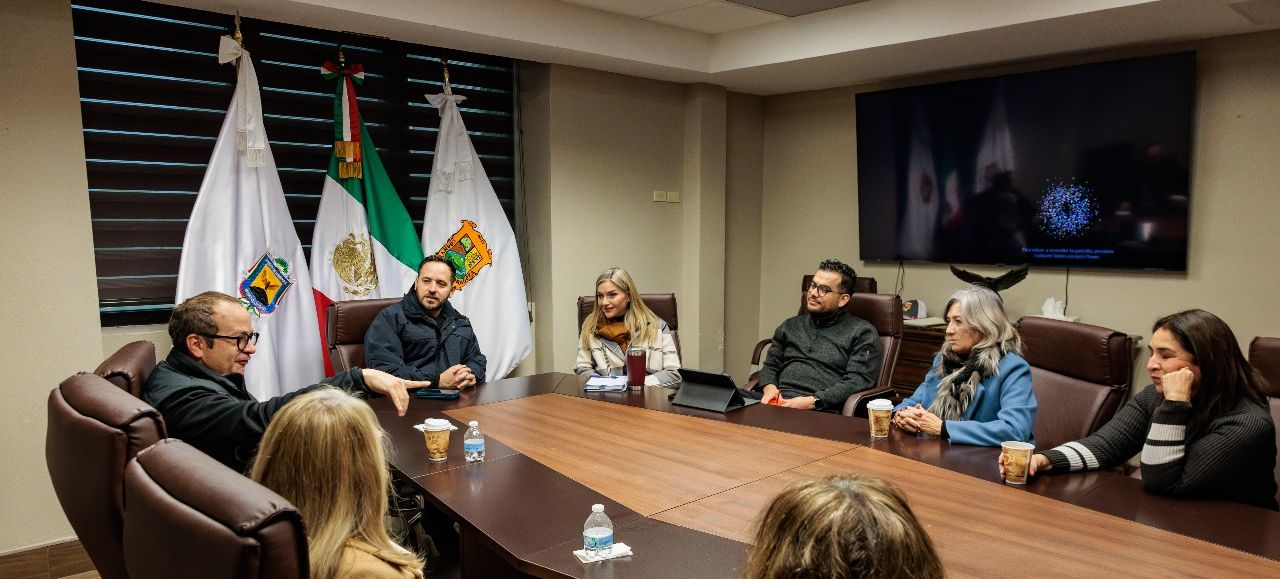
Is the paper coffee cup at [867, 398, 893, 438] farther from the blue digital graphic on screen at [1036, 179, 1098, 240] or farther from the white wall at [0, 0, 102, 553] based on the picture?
the white wall at [0, 0, 102, 553]

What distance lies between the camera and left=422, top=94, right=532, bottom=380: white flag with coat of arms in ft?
14.2

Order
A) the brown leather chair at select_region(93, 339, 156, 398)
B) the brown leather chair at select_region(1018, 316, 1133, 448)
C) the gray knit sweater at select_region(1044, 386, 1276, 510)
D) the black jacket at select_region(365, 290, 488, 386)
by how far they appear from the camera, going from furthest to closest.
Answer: the black jacket at select_region(365, 290, 488, 386) → the brown leather chair at select_region(1018, 316, 1133, 448) → the brown leather chair at select_region(93, 339, 156, 398) → the gray knit sweater at select_region(1044, 386, 1276, 510)

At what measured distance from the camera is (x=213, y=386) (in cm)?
217

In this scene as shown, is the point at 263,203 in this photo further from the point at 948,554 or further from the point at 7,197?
the point at 948,554

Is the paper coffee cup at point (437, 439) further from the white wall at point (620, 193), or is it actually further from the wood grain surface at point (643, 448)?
the white wall at point (620, 193)

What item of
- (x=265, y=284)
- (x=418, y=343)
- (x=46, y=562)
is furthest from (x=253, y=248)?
(x=46, y=562)

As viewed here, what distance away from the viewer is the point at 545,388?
3098 mm

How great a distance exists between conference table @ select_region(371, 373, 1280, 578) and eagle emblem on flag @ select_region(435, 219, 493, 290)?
1.81 m

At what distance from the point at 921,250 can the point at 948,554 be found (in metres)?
3.75

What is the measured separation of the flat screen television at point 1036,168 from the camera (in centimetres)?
397

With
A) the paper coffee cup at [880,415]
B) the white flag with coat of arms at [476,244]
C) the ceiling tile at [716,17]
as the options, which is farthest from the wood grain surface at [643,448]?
the ceiling tile at [716,17]

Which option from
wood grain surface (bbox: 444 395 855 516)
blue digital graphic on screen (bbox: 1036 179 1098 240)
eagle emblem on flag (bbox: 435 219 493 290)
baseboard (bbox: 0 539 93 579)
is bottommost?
baseboard (bbox: 0 539 93 579)

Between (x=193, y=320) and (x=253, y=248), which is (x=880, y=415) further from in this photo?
(x=253, y=248)

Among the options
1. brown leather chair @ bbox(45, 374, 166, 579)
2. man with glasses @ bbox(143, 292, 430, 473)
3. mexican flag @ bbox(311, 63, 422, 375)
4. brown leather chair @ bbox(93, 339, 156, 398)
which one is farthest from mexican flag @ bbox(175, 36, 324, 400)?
brown leather chair @ bbox(45, 374, 166, 579)
